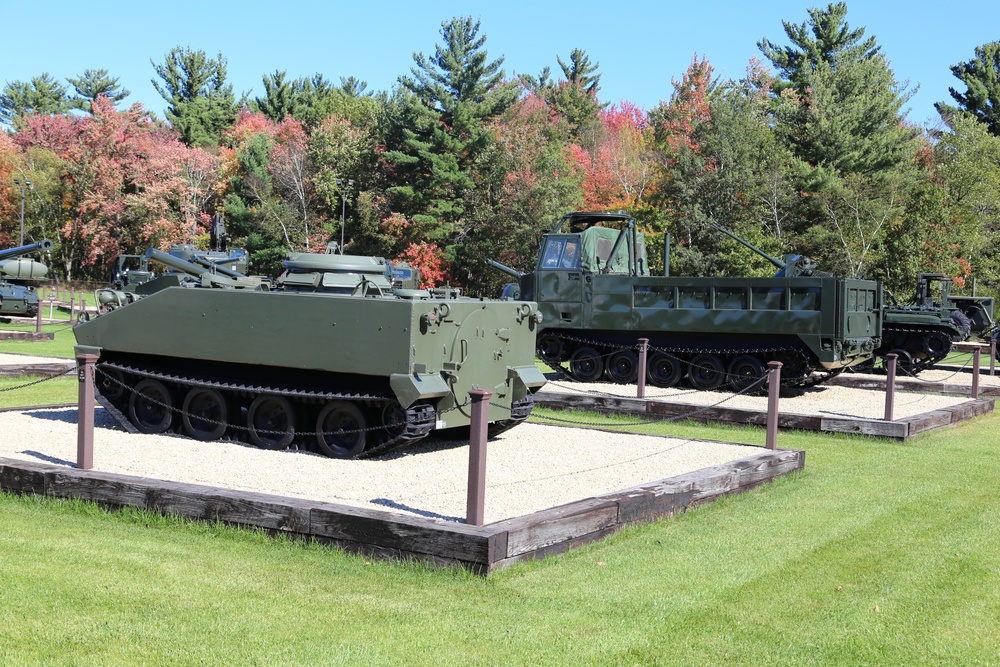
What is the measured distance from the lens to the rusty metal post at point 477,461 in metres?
7.51

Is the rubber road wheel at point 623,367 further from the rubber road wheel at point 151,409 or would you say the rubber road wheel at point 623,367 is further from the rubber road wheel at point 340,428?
the rubber road wheel at point 151,409

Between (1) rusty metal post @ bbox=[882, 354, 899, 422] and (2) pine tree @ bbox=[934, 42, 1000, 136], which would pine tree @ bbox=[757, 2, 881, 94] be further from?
(1) rusty metal post @ bbox=[882, 354, 899, 422]

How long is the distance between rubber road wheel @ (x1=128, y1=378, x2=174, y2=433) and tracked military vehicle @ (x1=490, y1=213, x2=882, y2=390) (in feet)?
25.2

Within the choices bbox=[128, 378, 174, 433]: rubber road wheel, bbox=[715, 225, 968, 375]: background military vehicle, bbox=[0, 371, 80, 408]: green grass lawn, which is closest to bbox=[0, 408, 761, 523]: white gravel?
bbox=[128, 378, 174, 433]: rubber road wheel

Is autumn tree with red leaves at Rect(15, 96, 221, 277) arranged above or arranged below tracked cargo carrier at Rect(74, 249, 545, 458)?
above

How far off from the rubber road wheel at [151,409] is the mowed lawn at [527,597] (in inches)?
146

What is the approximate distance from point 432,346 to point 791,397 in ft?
32.8

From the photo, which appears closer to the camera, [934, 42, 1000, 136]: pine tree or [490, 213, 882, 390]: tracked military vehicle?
[490, 213, 882, 390]: tracked military vehicle

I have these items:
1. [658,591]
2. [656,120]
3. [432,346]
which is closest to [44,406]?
[432,346]

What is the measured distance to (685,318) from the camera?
1981cm

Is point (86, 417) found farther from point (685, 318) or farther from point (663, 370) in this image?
point (663, 370)

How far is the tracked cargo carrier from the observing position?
Answer: 36.5ft

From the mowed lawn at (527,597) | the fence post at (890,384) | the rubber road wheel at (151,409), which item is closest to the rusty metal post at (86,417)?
the mowed lawn at (527,597)

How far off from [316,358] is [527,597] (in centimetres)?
546
